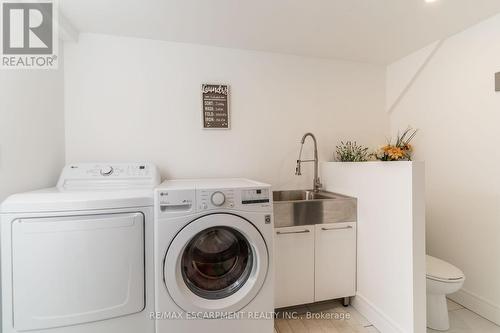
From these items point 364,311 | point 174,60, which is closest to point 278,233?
point 364,311

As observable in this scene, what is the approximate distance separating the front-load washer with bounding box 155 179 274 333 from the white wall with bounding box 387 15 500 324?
164 cm

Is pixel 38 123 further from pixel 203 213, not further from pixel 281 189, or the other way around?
pixel 281 189

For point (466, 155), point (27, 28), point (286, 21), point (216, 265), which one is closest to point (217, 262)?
point (216, 265)

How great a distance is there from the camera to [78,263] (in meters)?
1.25

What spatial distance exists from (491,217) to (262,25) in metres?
2.19

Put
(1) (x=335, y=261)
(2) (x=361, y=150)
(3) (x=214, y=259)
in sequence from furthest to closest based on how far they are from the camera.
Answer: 1. (2) (x=361, y=150)
2. (1) (x=335, y=261)
3. (3) (x=214, y=259)

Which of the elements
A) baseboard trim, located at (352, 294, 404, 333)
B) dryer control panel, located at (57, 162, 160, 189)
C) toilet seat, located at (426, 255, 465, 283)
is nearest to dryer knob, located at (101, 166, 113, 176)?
dryer control panel, located at (57, 162, 160, 189)

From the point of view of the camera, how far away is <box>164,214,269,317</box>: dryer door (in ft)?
4.40

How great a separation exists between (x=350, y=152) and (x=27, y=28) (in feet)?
8.54

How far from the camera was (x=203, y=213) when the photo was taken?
1364 millimetres

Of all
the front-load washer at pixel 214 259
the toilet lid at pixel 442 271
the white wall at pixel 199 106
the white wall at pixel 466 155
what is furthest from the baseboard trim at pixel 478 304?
the front-load washer at pixel 214 259

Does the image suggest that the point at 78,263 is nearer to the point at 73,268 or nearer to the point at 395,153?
the point at 73,268

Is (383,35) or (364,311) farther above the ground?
(383,35)

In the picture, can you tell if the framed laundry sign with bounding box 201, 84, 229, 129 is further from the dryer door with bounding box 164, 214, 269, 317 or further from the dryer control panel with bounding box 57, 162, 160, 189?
the dryer door with bounding box 164, 214, 269, 317
